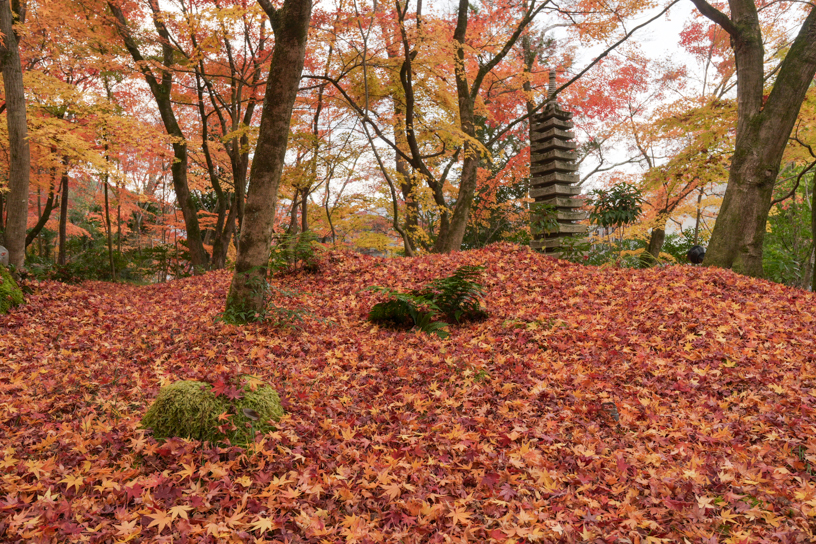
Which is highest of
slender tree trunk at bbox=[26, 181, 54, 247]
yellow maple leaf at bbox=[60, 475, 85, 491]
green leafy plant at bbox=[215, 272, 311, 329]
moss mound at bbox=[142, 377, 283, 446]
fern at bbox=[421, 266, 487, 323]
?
slender tree trunk at bbox=[26, 181, 54, 247]

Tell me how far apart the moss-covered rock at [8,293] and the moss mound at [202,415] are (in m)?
4.64

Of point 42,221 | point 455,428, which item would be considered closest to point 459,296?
point 455,428

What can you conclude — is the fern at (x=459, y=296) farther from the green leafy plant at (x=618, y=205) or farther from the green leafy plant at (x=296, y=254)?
the green leafy plant at (x=618, y=205)

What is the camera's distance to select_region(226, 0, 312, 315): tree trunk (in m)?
5.20

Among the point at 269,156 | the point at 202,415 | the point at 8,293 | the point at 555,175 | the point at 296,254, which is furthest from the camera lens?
the point at 555,175

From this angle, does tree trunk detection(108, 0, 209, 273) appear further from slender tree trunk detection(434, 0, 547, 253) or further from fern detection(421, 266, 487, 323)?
fern detection(421, 266, 487, 323)

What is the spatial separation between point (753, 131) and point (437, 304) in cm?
554

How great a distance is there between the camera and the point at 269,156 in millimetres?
5289

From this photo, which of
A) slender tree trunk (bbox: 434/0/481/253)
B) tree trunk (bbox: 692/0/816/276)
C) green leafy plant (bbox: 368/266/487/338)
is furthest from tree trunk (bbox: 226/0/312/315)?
tree trunk (bbox: 692/0/816/276)

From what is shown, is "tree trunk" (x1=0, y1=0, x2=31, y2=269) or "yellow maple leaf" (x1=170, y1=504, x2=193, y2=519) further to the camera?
"tree trunk" (x1=0, y1=0, x2=31, y2=269)

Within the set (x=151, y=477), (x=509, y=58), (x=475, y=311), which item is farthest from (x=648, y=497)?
(x=509, y=58)

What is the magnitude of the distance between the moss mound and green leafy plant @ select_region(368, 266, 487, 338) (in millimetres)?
2678

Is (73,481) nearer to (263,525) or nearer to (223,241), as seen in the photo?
(263,525)

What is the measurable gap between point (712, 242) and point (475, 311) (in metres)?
4.30
